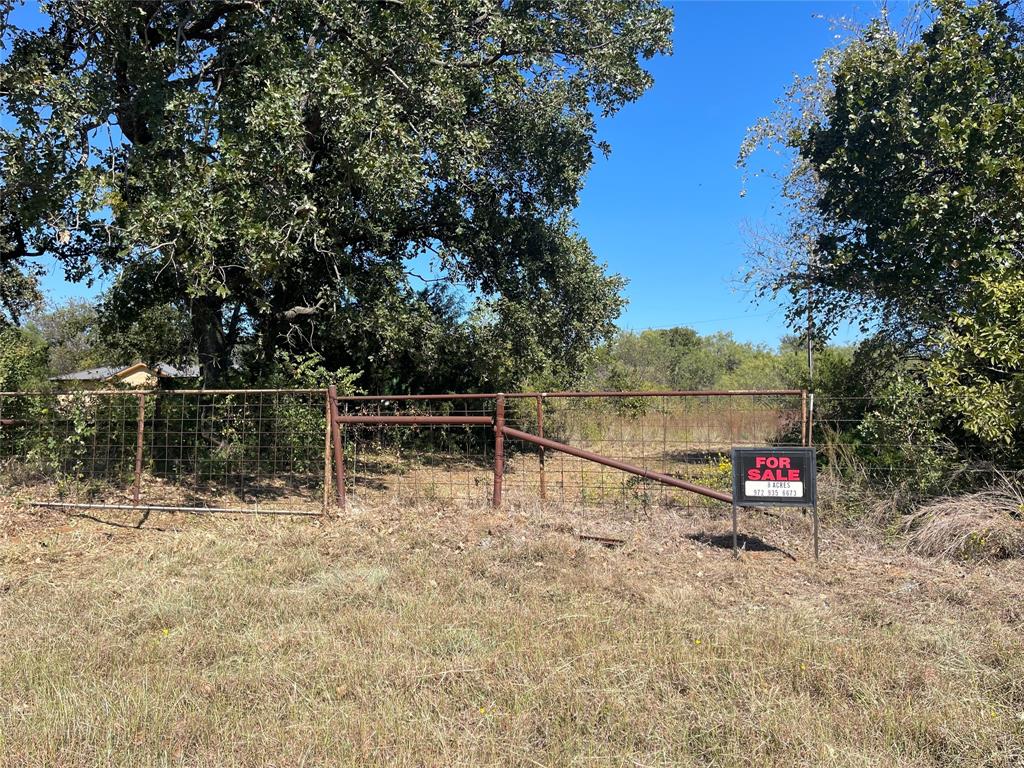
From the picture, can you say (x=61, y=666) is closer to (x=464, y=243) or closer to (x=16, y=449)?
(x=16, y=449)

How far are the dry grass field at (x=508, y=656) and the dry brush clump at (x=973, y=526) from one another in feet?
0.79

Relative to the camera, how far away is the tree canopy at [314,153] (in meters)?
7.93

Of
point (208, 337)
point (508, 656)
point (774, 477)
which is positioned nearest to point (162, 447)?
point (208, 337)

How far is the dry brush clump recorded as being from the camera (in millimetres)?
5508

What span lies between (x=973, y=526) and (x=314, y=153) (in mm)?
9269

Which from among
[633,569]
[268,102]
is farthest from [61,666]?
[268,102]

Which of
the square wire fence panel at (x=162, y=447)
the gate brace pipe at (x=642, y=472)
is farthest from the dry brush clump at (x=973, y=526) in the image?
the square wire fence panel at (x=162, y=447)

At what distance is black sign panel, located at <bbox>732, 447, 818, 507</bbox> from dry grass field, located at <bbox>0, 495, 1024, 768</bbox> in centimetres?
51

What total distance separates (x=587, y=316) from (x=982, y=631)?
34.7ft

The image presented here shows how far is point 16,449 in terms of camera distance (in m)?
9.30

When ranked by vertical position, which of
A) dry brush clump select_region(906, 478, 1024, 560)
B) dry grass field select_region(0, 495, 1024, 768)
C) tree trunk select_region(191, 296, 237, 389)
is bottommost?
dry grass field select_region(0, 495, 1024, 768)

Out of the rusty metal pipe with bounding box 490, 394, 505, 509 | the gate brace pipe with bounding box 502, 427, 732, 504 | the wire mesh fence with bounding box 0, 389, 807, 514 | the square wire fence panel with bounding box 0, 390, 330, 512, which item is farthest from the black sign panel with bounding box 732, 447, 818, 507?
the square wire fence panel with bounding box 0, 390, 330, 512

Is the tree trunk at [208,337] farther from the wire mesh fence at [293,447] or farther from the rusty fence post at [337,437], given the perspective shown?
the rusty fence post at [337,437]

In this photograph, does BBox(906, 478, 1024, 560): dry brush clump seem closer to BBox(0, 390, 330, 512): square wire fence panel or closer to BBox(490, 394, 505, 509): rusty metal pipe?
BBox(490, 394, 505, 509): rusty metal pipe
